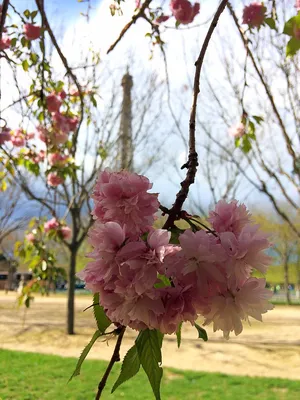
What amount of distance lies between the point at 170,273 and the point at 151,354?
2.6 inches

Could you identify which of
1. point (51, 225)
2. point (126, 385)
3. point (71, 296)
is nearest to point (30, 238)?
point (51, 225)

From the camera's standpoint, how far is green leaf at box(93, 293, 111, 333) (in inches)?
12.8

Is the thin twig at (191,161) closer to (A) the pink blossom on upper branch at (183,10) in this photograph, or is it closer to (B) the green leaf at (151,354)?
(B) the green leaf at (151,354)

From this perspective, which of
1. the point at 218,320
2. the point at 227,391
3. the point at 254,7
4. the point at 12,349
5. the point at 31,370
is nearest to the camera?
the point at 218,320

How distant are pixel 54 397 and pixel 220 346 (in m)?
2.48

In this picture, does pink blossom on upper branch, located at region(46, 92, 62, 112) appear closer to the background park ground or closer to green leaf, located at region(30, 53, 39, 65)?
green leaf, located at region(30, 53, 39, 65)

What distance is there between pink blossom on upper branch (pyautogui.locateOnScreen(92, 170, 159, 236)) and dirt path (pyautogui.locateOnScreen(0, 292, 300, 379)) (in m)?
3.08

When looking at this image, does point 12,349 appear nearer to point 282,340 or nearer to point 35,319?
point 35,319

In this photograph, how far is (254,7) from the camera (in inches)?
51.8

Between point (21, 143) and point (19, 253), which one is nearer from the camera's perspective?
point (21, 143)

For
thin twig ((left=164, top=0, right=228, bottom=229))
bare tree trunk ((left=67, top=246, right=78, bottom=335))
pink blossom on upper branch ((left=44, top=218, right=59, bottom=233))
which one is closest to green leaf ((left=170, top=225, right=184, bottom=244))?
thin twig ((left=164, top=0, right=228, bottom=229))

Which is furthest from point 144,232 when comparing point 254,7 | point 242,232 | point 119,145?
point 119,145

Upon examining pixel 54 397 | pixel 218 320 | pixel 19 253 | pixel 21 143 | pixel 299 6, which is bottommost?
pixel 54 397

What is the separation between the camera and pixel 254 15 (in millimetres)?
1281
